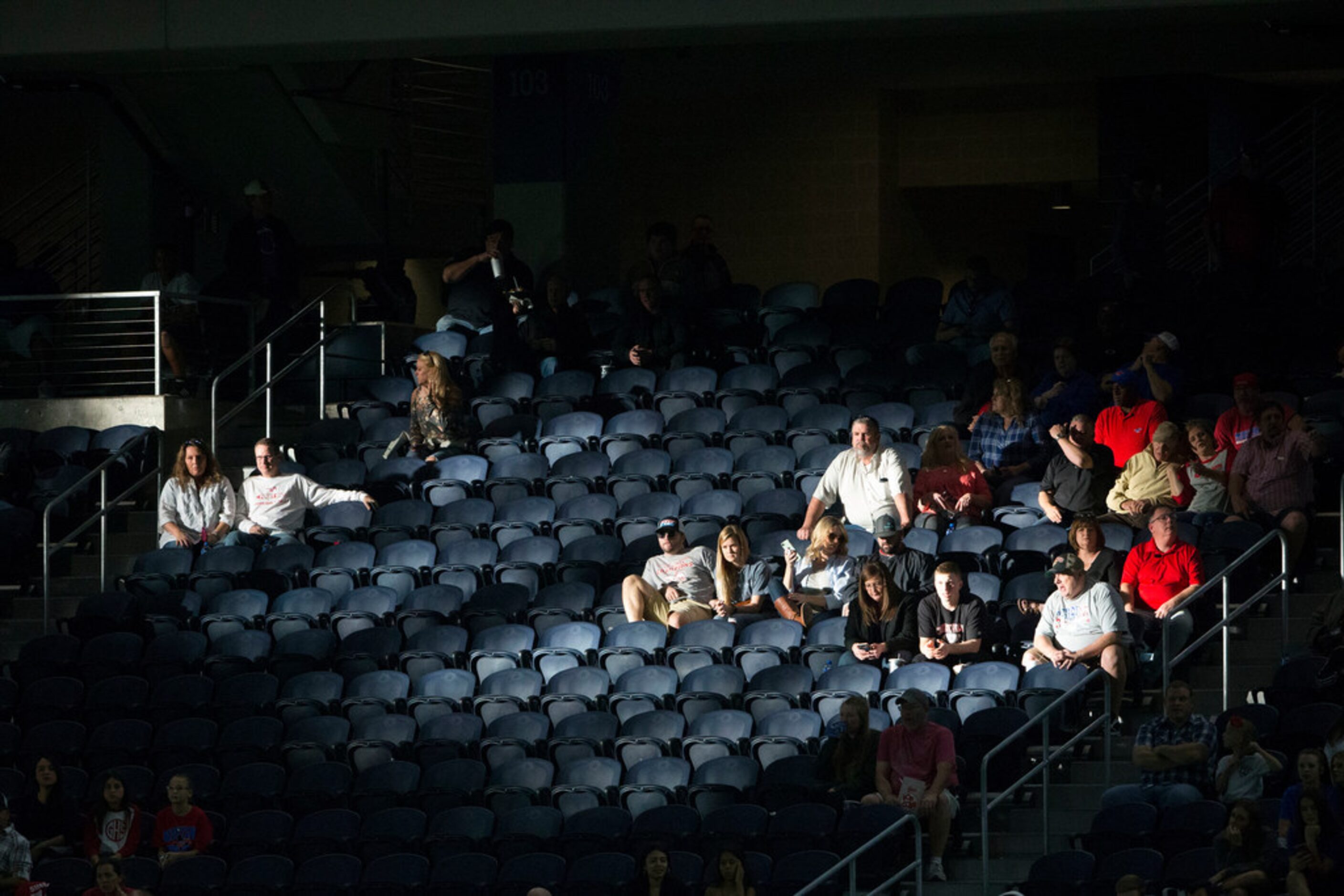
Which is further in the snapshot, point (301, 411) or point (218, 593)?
point (301, 411)

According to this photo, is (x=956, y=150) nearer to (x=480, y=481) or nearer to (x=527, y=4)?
(x=527, y=4)

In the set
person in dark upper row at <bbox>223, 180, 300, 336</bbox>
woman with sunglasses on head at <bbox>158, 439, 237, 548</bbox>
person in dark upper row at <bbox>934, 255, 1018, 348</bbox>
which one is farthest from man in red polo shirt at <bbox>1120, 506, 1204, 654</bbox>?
person in dark upper row at <bbox>223, 180, 300, 336</bbox>

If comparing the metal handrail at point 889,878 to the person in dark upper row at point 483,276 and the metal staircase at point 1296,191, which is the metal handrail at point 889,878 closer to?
the person in dark upper row at point 483,276

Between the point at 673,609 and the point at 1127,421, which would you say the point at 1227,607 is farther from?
the point at 673,609

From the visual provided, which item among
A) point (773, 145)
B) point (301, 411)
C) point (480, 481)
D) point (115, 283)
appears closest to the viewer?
point (480, 481)

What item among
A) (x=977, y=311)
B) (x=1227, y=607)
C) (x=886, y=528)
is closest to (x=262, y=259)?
(x=977, y=311)

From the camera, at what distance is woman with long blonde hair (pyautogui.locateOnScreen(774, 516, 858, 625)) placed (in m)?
11.1

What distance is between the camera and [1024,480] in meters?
11.8

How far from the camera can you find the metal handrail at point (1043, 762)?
913 cm

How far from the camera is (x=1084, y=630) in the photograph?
9.99m

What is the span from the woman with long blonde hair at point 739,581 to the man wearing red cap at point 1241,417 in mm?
2526

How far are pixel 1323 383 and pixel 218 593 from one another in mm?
6507

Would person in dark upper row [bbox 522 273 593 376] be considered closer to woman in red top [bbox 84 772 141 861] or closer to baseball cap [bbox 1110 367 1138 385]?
baseball cap [bbox 1110 367 1138 385]

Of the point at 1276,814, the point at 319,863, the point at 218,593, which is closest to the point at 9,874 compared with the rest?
the point at 319,863
